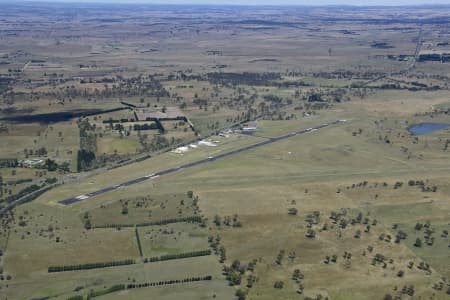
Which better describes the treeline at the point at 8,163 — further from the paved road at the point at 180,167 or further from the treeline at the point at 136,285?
the treeline at the point at 136,285

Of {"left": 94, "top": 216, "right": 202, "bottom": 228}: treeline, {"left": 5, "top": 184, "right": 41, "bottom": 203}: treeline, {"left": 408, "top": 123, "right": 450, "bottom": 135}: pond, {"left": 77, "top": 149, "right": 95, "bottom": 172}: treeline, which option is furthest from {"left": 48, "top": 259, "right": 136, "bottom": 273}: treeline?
{"left": 408, "top": 123, "right": 450, "bottom": 135}: pond

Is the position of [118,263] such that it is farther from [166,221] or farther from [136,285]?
[166,221]

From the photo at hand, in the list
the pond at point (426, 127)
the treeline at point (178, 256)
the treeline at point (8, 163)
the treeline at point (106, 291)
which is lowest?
the treeline at point (106, 291)

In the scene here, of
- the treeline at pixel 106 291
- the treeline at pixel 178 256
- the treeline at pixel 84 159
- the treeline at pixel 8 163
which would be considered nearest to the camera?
the treeline at pixel 106 291

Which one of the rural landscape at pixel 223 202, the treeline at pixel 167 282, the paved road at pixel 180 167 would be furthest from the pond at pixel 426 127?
the treeline at pixel 167 282

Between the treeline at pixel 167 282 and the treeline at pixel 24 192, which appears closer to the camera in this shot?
the treeline at pixel 167 282

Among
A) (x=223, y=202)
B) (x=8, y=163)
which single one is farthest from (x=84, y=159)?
(x=223, y=202)

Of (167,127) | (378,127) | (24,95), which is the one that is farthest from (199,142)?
(24,95)

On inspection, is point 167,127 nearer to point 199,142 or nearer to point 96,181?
point 199,142

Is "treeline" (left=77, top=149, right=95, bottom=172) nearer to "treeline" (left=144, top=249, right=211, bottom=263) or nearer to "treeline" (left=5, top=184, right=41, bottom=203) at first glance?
"treeline" (left=5, top=184, right=41, bottom=203)
